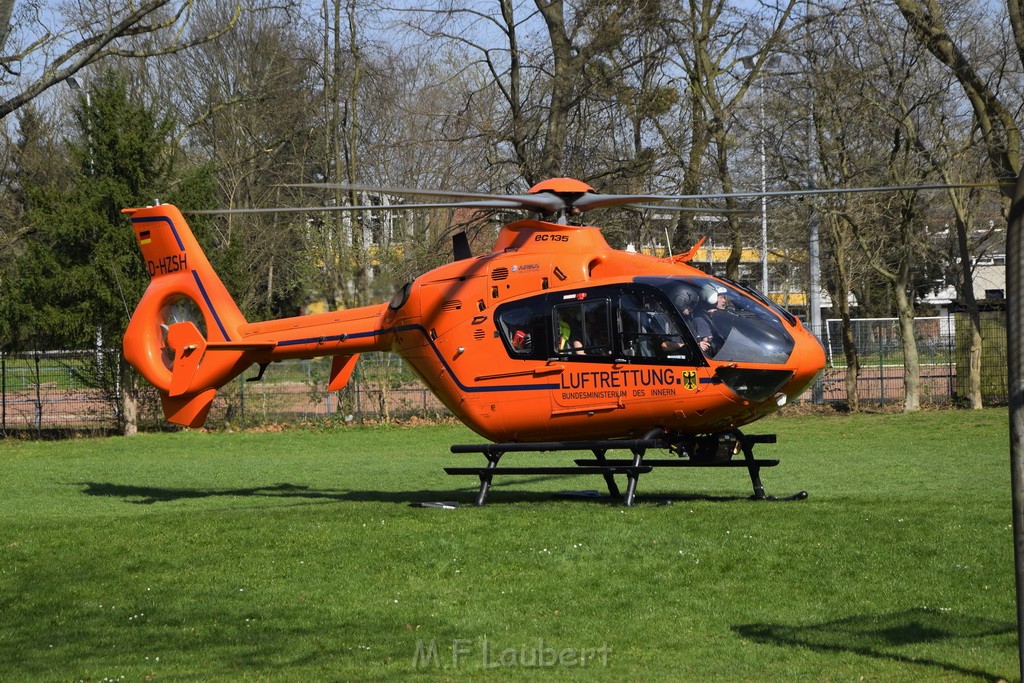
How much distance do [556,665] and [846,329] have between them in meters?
26.0

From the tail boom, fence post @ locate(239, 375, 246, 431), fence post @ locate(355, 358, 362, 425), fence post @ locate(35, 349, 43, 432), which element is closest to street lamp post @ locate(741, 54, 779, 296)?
fence post @ locate(355, 358, 362, 425)

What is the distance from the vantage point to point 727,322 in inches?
528

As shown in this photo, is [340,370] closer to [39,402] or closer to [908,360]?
[39,402]

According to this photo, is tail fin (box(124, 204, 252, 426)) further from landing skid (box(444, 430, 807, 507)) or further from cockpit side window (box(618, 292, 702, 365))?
cockpit side window (box(618, 292, 702, 365))

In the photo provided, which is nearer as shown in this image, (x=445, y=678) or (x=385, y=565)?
(x=445, y=678)

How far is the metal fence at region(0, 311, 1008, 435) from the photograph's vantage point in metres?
31.0

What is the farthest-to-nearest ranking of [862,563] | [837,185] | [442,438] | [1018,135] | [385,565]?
1. [837,185]
2. [1018,135]
3. [442,438]
4. [385,565]
5. [862,563]

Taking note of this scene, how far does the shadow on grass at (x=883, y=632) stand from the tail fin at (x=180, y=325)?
10259 mm

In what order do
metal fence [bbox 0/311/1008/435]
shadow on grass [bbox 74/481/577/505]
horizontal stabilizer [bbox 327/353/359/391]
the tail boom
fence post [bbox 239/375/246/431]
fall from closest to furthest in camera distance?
shadow on grass [bbox 74/481/577/505], the tail boom, horizontal stabilizer [bbox 327/353/359/391], metal fence [bbox 0/311/1008/435], fence post [bbox 239/375/246/431]

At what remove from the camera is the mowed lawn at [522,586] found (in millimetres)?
8688

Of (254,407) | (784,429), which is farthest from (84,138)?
(784,429)

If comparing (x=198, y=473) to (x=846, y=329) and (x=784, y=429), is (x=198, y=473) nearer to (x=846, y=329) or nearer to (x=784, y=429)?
(x=784, y=429)

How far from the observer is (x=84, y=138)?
30078 millimetres

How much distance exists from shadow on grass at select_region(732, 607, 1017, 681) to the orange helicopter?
14.2ft
